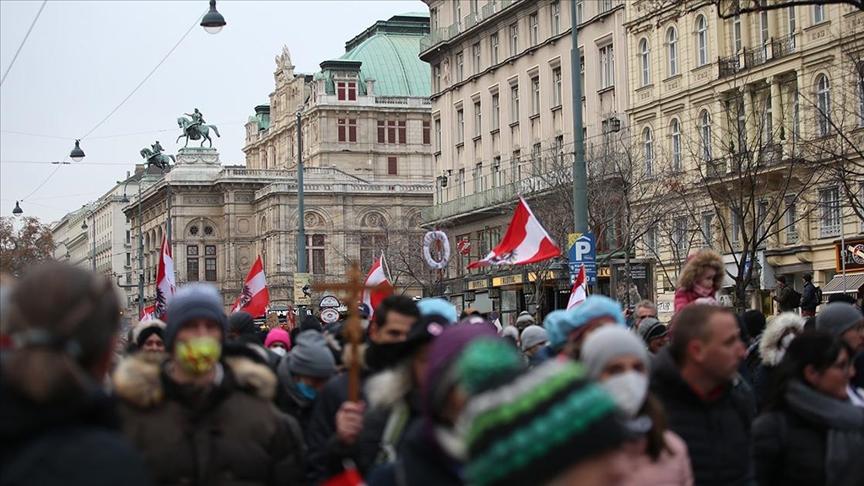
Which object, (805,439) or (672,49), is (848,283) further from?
(805,439)

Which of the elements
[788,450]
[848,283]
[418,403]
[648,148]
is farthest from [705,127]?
[418,403]

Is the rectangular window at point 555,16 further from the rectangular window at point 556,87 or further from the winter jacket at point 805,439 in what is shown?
the winter jacket at point 805,439

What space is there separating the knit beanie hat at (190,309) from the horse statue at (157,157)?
116 m

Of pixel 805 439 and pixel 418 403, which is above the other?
pixel 418 403

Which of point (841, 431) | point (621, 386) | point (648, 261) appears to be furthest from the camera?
point (648, 261)

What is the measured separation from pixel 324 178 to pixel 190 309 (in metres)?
120

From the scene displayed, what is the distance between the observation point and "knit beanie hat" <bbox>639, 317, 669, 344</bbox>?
1216 centimetres

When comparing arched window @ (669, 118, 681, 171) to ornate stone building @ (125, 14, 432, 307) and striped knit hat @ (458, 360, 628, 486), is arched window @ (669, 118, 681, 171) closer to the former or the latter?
striped knit hat @ (458, 360, 628, 486)

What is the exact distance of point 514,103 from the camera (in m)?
64.8

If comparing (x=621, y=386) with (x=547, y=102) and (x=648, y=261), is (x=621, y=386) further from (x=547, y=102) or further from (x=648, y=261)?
(x=547, y=102)

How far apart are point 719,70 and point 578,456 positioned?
43.8m

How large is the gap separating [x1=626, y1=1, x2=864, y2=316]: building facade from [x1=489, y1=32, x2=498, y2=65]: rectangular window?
15.8 meters

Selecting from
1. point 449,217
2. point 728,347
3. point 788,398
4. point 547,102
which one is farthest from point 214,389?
point 449,217

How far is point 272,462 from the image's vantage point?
6.37 meters
